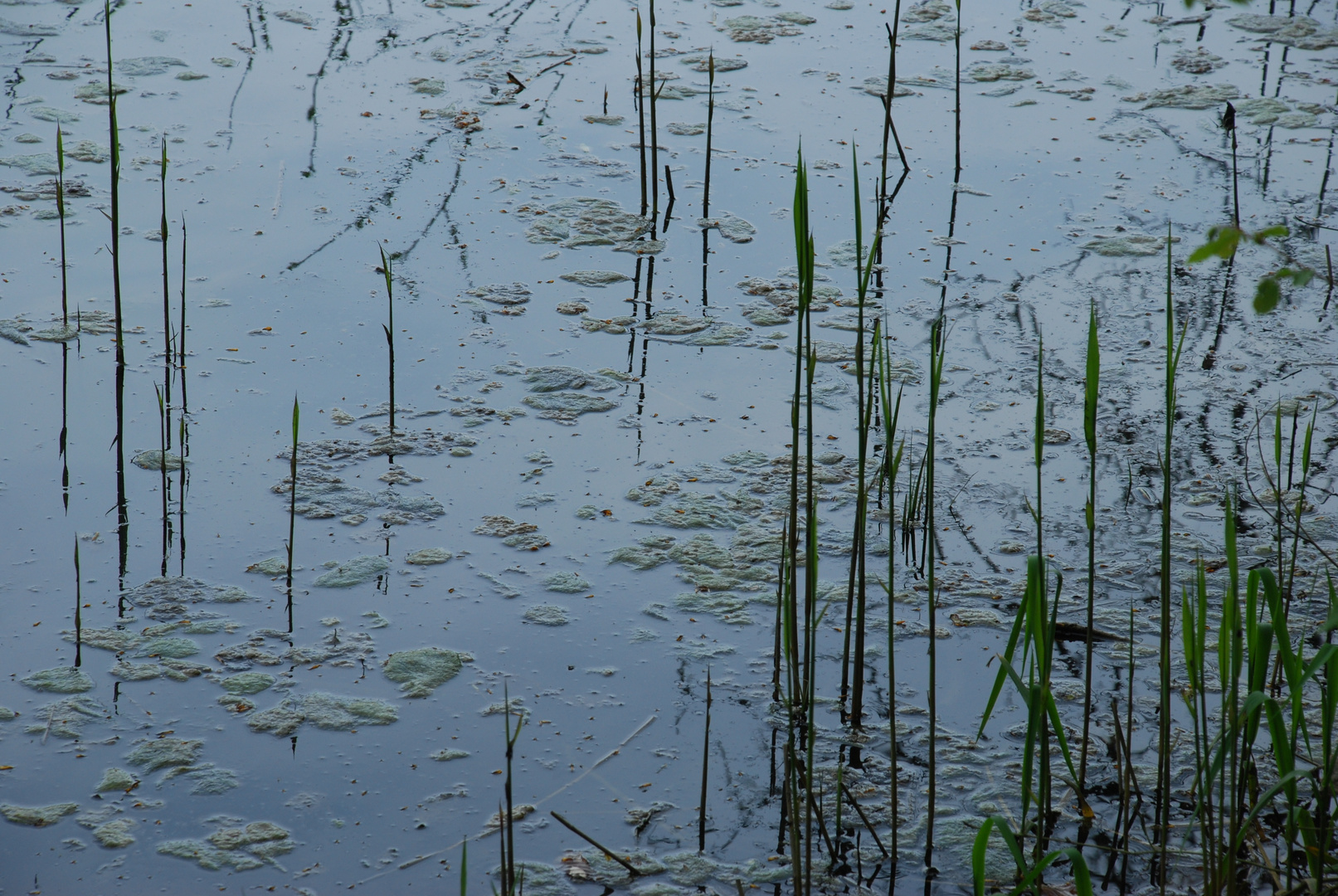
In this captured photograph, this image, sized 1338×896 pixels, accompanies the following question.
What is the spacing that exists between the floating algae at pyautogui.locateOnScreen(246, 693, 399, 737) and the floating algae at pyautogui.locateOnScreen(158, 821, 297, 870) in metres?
0.23

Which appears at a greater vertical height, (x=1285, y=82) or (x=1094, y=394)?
(x=1285, y=82)

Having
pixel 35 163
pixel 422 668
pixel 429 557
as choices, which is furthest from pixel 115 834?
pixel 35 163

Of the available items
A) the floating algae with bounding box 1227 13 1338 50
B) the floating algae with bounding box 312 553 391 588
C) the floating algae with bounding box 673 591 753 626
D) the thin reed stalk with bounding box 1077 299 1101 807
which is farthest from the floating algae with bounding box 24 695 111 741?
the floating algae with bounding box 1227 13 1338 50

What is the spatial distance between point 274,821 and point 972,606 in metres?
1.44

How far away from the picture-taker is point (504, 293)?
3650 mm

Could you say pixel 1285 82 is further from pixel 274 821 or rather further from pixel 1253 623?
pixel 274 821

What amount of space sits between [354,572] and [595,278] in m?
1.51

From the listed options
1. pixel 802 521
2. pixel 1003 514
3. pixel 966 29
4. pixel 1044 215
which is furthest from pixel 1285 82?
pixel 802 521

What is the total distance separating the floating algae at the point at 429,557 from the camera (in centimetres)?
262

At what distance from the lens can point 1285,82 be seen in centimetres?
509

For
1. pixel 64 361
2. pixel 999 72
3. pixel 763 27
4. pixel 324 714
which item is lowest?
pixel 324 714

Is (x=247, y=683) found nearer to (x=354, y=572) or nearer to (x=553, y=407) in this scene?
(x=354, y=572)

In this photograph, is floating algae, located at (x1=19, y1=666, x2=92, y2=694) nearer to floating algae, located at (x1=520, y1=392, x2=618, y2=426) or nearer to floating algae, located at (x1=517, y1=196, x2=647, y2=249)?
floating algae, located at (x1=520, y1=392, x2=618, y2=426)

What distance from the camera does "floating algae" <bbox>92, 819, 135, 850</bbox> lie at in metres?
1.92
